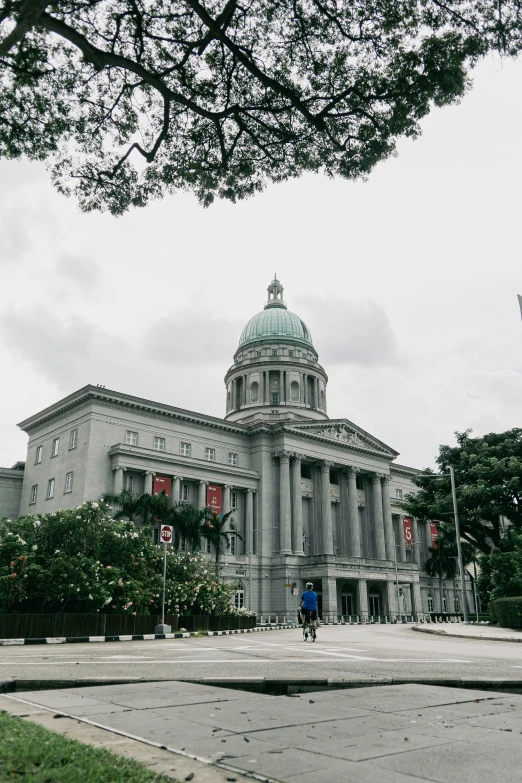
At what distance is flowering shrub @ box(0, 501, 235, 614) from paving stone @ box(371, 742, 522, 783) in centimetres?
2417

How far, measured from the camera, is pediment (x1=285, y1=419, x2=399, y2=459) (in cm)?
7138

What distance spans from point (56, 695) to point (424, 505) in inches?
1725

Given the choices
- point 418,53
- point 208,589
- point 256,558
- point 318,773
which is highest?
point 418,53

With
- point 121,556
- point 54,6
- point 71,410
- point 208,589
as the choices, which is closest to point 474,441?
point 208,589

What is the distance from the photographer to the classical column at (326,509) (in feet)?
223

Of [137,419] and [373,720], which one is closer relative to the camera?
[373,720]

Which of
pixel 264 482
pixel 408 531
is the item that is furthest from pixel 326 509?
pixel 408 531

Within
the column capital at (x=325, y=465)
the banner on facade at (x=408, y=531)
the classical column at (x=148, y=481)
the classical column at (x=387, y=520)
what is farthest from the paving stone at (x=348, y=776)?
the classical column at (x=387, y=520)

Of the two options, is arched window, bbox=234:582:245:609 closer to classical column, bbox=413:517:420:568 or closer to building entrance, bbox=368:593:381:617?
building entrance, bbox=368:593:381:617

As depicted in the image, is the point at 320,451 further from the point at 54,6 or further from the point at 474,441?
the point at 54,6

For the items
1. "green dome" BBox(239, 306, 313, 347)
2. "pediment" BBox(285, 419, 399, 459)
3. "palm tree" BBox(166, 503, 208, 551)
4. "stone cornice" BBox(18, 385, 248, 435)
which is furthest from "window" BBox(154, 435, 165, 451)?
"green dome" BBox(239, 306, 313, 347)

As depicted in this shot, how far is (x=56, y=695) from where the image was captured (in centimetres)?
786

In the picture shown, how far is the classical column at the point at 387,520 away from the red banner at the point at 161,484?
1153 inches

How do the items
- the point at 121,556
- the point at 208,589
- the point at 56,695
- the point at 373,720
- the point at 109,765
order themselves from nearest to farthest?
the point at 109,765
the point at 373,720
the point at 56,695
the point at 121,556
the point at 208,589
